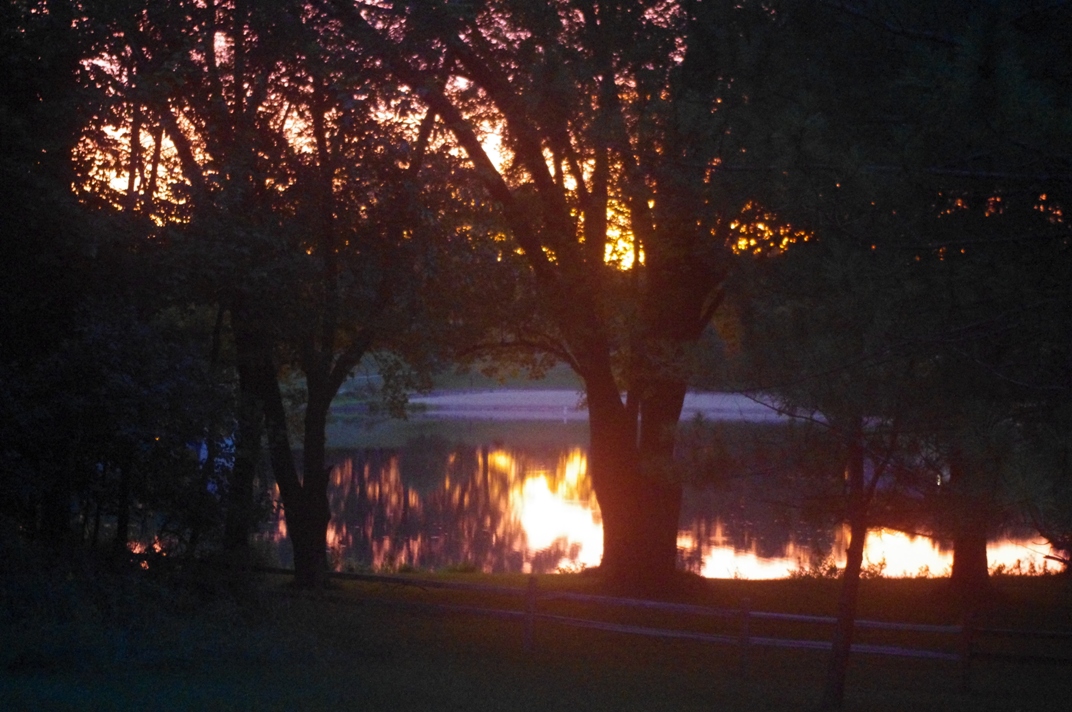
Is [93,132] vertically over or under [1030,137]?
over

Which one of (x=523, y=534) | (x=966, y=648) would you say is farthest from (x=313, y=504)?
(x=523, y=534)

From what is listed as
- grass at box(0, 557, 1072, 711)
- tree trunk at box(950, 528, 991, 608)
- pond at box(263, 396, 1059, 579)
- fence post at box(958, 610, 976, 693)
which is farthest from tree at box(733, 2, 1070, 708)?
pond at box(263, 396, 1059, 579)

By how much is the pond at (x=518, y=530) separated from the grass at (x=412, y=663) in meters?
3.72

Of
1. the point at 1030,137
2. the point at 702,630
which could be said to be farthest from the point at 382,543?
the point at 1030,137

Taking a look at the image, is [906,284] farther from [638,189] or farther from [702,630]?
[702,630]

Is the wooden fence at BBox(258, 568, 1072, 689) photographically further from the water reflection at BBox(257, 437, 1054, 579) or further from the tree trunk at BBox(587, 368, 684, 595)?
the water reflection at BBox(257, 437, 1054, 579)

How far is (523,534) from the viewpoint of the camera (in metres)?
25.5

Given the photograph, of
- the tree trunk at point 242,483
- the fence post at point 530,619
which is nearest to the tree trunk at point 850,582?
the fence post at point 530,619

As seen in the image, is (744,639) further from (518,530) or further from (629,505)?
(518,530)

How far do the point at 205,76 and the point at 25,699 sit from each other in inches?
309

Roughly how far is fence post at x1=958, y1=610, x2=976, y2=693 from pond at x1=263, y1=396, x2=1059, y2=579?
4246 millimetres

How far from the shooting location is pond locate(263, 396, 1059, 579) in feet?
72.7

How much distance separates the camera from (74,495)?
10.5 metres

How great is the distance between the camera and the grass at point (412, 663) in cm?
798
